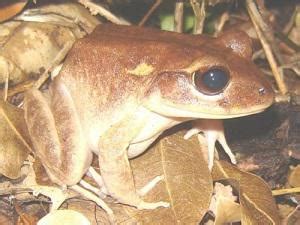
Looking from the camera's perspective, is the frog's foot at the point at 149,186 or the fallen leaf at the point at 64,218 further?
the frog's foot at the point at 149,186

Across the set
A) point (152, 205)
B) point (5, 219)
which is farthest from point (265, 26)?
point (5, 219)

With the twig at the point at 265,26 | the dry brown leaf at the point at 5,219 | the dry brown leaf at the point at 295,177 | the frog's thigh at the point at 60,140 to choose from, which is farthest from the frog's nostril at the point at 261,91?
the dry brown leaf at the point at 5,219

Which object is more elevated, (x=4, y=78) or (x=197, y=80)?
(x=197, y=80)

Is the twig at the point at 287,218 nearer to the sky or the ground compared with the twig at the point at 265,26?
nearer to the ground

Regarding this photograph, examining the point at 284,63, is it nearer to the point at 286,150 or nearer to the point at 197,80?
the point at 286,150

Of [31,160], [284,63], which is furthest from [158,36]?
[284,63]

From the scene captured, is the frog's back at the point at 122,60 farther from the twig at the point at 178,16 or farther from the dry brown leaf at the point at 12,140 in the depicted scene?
the twig at the point at 178,16

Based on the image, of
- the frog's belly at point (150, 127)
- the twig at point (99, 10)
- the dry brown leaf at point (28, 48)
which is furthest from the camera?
the twig at point (99, 10)
